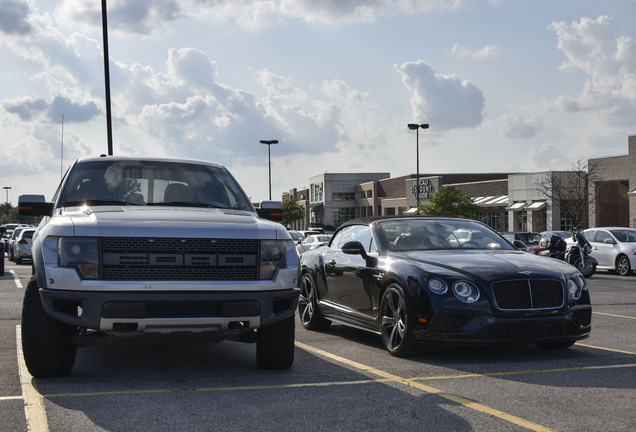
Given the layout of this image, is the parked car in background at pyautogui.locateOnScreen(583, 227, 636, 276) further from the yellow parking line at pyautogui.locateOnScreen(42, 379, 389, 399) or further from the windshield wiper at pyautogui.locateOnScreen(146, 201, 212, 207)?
the yellow parking line at pyautogui.locateOnScreen(42, 379, 389, 399)

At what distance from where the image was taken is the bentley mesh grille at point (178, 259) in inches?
247

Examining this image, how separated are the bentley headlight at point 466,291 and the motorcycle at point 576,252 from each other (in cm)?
1526

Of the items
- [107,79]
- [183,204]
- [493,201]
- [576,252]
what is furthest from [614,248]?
[493,201]

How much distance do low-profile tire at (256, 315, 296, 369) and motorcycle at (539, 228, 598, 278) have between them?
54.1 feet

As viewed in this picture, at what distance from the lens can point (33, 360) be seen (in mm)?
6512

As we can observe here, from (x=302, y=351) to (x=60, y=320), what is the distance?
2.99 metres

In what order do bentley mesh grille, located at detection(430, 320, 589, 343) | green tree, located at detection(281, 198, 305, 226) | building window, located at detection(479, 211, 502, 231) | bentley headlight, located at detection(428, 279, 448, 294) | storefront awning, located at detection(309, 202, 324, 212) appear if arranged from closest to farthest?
bentley mesh grille, located at detection(430, 320, 589, 343)
bentley headlight, located at detection(428, 279, 448, 294)
building window, located at detection(479, 211, 502, 231)
green tree, located at detection(281, 198, 305, 226)
storefront awning, located at detection(309, 202, 324, 212)

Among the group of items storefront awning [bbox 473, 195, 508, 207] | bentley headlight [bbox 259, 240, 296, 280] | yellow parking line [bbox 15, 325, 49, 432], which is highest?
storefront awning [bbox 473, 195, 508, 207]

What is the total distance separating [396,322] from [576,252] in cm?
1671

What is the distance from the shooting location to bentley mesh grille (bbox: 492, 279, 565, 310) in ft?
25.4

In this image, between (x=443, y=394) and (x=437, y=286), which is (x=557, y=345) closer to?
(x=437, y=286)

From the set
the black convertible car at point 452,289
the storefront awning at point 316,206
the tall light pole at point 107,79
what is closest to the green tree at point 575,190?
the tall light pole at point 107,79

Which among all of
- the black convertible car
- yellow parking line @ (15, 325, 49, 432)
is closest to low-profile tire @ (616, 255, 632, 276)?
the black convertible car

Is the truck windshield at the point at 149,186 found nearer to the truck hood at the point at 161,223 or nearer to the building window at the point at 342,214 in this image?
the truck hood at the point at 161,223
